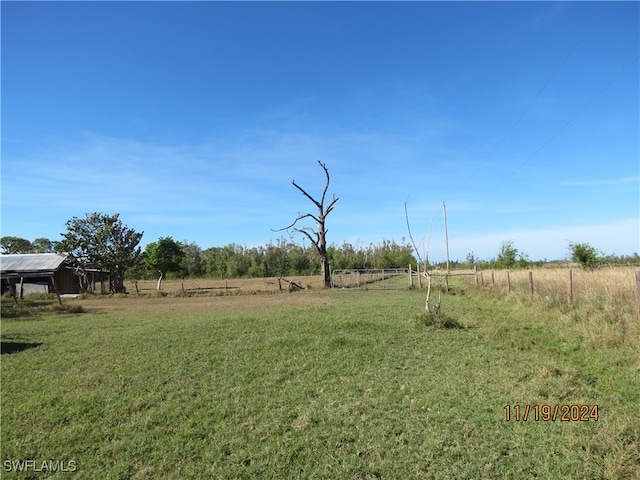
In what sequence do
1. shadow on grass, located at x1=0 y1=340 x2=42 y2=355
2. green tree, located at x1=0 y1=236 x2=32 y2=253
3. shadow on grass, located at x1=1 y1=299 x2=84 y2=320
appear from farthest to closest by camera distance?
1. green tree, located at x1=0 y1=236 x2=32 y2=253
2. shadow on grass, located at x1=1 y1=299 x2=84 y2=320
3. shadow on grass, located at x1=0 y1=340 x2=42 y2=355

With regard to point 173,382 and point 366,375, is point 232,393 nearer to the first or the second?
point 173,382

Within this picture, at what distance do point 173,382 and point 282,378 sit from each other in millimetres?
1755

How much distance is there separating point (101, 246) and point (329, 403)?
31.5 meters

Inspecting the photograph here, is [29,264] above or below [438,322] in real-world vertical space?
above

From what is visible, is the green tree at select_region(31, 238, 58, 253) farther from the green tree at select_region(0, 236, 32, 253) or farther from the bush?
the bush

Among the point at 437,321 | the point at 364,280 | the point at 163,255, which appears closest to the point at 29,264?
the point at 163,255

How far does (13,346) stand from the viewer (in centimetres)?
899

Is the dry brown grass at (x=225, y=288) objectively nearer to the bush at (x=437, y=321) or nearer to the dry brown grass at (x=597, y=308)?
the bush at (x=437, y=321)

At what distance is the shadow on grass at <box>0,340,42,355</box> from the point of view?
862 cm

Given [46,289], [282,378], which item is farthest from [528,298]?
[46,289]

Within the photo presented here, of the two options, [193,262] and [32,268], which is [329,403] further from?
[193,262]

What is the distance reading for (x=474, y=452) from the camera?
352 centimetres

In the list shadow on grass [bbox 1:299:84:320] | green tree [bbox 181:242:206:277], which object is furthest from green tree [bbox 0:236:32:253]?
shadow on grass [bbox 1:299:84:320]

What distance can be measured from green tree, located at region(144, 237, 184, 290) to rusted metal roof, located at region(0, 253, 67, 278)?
1311cm
